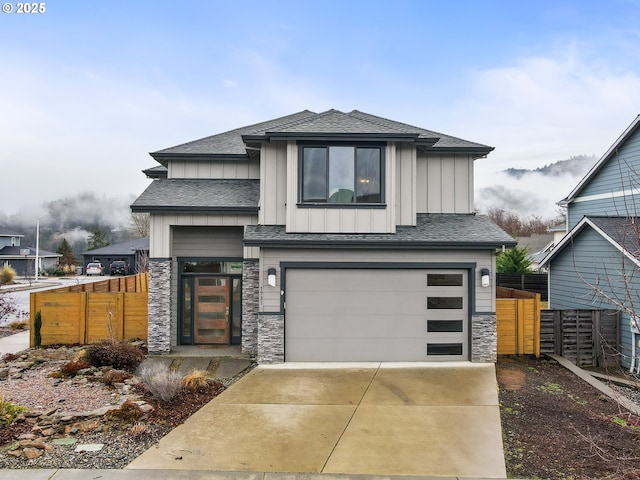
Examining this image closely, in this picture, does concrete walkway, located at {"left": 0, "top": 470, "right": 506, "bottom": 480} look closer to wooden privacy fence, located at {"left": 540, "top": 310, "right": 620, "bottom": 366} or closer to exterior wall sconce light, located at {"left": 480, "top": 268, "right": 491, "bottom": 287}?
exterior wall sconce light, located at {"left": 480, "top": 268, "right": 491, "bottom": 287}

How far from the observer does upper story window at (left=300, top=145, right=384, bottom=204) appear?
9.92m

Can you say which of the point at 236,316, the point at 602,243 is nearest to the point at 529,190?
the point at 602,243

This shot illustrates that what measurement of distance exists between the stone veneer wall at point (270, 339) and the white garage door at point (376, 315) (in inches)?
6.9

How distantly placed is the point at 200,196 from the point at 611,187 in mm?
14397

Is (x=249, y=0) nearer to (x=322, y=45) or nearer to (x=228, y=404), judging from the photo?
(x=322, y=45)

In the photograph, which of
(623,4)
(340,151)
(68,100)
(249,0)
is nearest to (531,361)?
(340,151)

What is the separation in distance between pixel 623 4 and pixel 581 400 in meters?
13.6

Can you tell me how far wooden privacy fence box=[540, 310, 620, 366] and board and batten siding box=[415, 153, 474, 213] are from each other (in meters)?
3.43

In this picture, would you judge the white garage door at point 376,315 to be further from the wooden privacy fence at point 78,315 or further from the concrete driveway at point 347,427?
the wooden privacy fence at point 78,315

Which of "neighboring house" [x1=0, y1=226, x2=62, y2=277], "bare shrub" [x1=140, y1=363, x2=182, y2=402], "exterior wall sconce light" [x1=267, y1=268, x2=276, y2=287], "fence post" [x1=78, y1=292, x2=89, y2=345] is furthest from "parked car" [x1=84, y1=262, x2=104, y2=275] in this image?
"bare shrub" [x1=140, y1=363, x2=182, y2=402]

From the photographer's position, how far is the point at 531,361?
10.4 meters

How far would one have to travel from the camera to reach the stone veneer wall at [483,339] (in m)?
9.84

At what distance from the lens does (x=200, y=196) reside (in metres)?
11.0

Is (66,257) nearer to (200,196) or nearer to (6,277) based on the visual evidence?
(6,277)
